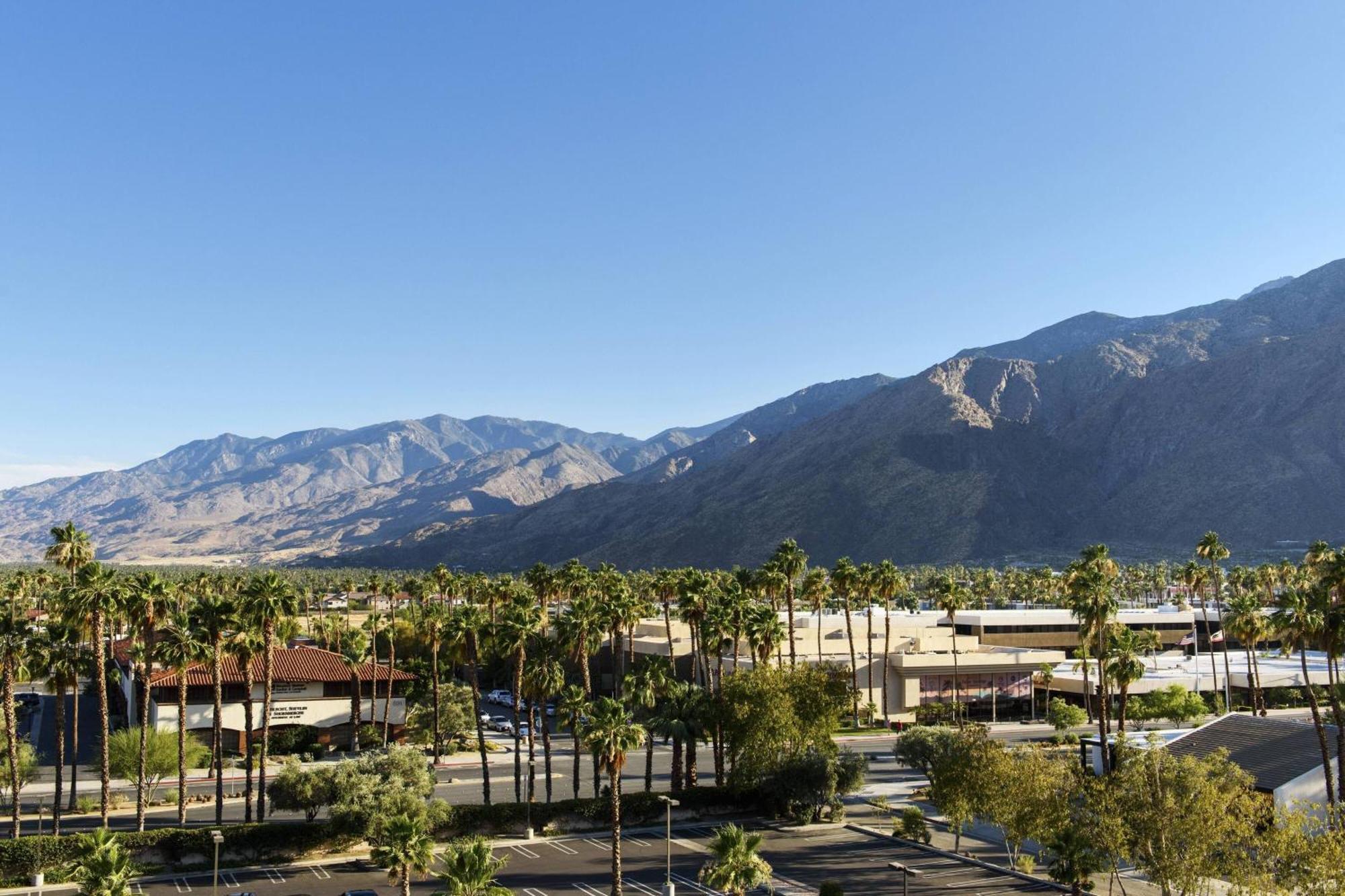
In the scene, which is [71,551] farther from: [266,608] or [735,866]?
[735,866]

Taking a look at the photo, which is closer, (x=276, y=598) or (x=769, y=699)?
(x=276, y=598)

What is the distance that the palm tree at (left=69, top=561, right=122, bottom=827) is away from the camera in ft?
169

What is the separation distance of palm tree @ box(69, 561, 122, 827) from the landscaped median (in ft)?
14.5

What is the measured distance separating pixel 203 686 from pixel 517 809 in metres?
35.1

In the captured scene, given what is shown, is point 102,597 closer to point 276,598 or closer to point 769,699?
point 276,598

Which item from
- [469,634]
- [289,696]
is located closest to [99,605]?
[469,634]

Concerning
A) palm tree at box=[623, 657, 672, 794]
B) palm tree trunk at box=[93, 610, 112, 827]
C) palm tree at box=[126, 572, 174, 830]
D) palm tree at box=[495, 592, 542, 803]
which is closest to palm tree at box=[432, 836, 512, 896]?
palm tree at box=[495, 592, 542, 803]

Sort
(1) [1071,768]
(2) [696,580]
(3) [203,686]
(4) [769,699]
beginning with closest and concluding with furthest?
1. (1) [1071,768]
2. (4) [769,699]
3. (2) [696,580]
4. (3) [203,686]

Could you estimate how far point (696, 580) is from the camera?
68.1 metres

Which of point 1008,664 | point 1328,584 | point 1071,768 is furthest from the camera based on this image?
point 1008,664

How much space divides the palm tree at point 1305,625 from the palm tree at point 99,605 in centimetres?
A: 6057

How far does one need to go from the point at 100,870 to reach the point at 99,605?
67.8ft

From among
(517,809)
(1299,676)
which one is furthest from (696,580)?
(1299,676)

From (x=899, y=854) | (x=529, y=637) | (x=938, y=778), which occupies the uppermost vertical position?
(x=529, y=637)
